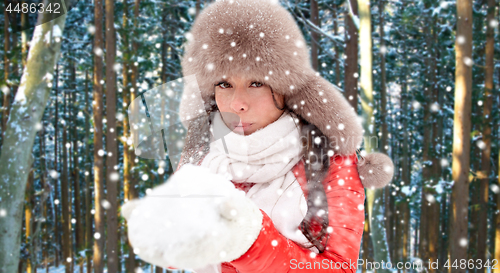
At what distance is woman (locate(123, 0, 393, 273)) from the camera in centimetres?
145

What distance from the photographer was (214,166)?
5.47ft

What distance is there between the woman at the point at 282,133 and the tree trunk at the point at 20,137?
4.29 meters

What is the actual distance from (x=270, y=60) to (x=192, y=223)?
0.88m

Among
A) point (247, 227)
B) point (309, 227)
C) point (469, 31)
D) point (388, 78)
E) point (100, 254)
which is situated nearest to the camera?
point (247, 227)

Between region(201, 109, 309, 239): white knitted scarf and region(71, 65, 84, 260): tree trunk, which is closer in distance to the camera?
region(201, 109, 309, 239): white knitted scarf

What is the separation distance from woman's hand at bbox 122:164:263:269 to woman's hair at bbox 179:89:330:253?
0.43m

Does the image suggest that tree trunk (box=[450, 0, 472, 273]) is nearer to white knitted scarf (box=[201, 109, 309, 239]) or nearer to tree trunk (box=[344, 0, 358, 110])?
tree trunk (box=[344, 0, 358, 110])

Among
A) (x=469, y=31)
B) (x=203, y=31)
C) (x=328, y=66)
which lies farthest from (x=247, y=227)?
(x=328, y=66)

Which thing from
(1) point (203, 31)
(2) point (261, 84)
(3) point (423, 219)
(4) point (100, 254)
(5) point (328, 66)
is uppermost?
(5) point (328, 66)

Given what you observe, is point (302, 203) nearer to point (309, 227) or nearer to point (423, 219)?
point (309, 227)

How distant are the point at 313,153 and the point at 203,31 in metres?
0.81

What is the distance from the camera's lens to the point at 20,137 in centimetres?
487

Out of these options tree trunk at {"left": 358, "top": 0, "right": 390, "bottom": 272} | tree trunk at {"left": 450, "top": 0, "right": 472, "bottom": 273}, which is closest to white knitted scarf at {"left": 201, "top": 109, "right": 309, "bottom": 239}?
tree trunk at {"left": 358, "top": 0, "right": 390, "bottom": 272}

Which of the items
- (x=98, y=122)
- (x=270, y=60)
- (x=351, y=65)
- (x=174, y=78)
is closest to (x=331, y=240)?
(x=270, y=60)
